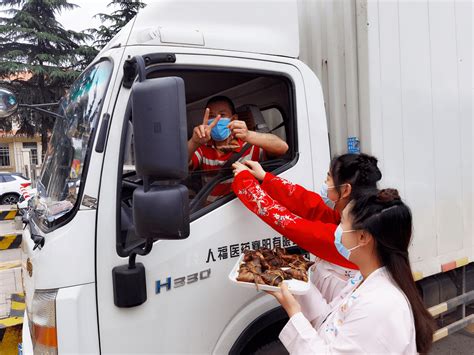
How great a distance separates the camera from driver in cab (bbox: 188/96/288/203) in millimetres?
1980

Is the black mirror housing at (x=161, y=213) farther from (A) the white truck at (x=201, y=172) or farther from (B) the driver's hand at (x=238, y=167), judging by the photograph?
(B) the driver's hand at (x=238, y=167)

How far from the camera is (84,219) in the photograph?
1.61m

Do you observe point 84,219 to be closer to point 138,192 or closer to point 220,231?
point 138,192

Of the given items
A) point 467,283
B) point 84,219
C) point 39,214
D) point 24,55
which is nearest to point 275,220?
point 84,219

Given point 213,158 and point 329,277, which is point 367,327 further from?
point 213,158

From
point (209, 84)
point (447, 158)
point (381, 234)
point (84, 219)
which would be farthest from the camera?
point (447, 158)

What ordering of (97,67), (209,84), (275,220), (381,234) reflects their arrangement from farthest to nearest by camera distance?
1. (209,84)
2. (97,67)
3. (275,220)
4. (381,234)

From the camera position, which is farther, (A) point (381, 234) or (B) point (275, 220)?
(B) point (275, 220)

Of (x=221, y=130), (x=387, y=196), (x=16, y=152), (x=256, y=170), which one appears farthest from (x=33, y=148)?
(x=387, y=196)

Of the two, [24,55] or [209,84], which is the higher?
[24,55]

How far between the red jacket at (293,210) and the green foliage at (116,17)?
14445mm

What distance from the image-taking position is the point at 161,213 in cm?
138

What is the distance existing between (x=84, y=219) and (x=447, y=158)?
7.81 ft

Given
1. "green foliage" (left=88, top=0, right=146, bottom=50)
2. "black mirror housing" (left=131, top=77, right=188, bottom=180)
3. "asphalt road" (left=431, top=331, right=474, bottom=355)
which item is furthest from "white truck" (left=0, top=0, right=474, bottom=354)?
"green foliage" (left=88, top=0, right=146, bottom=50)
